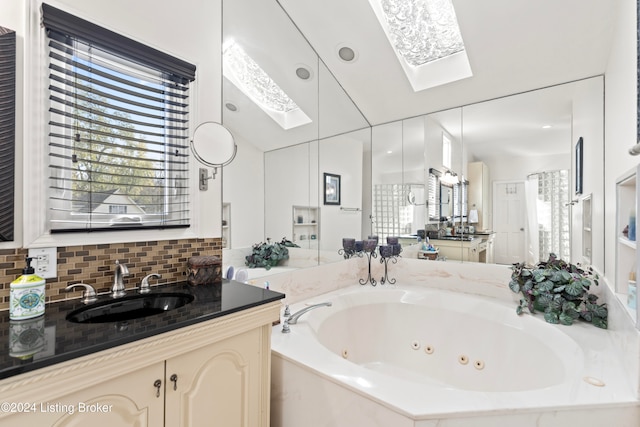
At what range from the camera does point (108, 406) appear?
0.81 m

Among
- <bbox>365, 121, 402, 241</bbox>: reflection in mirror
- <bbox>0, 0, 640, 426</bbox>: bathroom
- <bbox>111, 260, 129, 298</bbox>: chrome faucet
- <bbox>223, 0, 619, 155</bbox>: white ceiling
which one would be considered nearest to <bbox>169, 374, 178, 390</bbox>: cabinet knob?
<bbox>111, 260, 129, 298</bbox>: chrome faucet

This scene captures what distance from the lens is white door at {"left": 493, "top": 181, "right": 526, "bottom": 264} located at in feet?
7.61

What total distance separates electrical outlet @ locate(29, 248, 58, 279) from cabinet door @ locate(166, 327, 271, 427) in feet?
2.12

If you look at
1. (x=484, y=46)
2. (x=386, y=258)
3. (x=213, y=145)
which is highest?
(x=484, y=46)

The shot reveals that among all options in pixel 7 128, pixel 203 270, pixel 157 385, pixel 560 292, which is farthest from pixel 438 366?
pixel 7 128

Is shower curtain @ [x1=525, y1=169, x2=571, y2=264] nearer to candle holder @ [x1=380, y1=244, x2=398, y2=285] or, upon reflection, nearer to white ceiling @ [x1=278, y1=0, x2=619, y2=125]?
white ceiling @ [x1=278, y1=0, x2=619, y2=125]

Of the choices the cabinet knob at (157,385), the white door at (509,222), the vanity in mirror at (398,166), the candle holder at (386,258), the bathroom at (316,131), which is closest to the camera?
the cabinet knob at (157,385)

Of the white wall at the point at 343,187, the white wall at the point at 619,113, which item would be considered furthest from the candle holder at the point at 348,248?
the white wall at the point at 619,113

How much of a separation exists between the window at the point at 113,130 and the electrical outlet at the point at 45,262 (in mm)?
93

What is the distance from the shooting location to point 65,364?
0.73 meters

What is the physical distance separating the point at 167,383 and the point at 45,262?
2.30ft

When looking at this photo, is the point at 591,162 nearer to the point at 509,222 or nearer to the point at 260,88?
the point at 509,222

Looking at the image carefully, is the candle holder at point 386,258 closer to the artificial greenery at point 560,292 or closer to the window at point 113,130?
the artificial greenery at point 560,292

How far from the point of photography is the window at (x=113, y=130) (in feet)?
3.83
